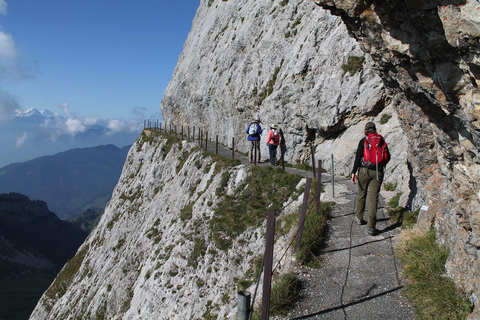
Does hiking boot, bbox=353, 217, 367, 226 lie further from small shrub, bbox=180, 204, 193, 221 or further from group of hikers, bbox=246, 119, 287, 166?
small shrub, bbox=180, 204, 193, 221

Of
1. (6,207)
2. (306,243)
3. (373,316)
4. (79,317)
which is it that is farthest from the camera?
(6,207)

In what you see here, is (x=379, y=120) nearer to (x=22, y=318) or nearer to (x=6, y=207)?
(x=22, y=318)

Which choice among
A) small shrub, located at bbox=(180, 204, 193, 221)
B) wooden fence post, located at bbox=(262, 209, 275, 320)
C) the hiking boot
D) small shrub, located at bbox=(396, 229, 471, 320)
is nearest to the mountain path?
the hiking boot

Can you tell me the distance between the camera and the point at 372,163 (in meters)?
8.62

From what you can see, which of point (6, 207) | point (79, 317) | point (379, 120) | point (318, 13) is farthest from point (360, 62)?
point (6, 207)

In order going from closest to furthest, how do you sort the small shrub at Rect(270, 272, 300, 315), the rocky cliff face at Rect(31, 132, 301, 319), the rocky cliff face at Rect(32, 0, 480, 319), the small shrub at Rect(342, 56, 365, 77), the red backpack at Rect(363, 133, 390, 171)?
the rocky cliff face at Rect(32, 0, 480, 319)
the small shrub at Rect(270, 272, 300, 315)
the red backpack at Rect(363, 133, 390, 171)
the rocky cliff face at Rect(31, 132, 301, 319)
the small shrub at Rect(342, 56, 365, 77)

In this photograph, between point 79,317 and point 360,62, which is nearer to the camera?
point 360,62

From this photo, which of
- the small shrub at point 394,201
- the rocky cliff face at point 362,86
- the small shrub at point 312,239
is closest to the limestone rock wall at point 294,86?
the rocky cliff face at point 362,86

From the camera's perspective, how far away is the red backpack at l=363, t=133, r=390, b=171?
8523 millimetres

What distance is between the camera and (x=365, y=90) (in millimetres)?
16578

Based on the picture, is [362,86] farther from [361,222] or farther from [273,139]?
[361,222]

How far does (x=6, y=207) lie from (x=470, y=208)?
22904 centimetres

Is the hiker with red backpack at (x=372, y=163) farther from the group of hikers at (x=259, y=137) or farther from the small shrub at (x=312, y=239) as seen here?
the group of hikers at (x=259, y=137)

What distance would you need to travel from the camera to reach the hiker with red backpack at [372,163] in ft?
28.0
